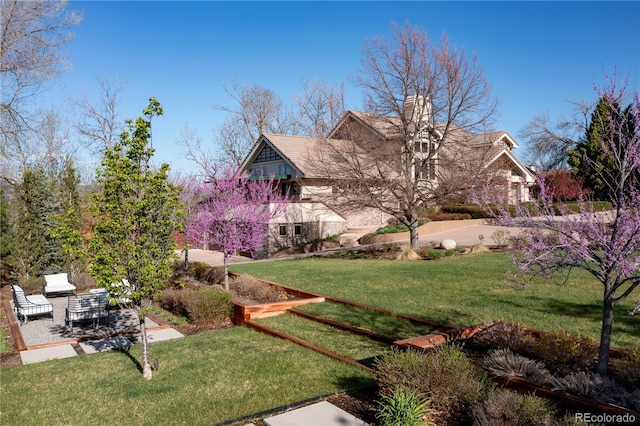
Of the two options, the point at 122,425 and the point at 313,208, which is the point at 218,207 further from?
the point at 313,208

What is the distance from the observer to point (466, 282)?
41.6ft

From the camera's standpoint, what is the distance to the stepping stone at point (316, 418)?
492 centimetres

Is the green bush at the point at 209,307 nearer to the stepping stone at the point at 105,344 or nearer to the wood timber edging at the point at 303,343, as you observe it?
the wood timber edging at the point at 303,343

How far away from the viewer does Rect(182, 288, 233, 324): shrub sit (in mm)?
11000

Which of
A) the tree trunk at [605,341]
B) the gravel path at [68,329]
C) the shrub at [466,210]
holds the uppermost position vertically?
the shrub at [466,210]

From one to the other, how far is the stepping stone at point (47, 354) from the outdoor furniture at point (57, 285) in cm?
615

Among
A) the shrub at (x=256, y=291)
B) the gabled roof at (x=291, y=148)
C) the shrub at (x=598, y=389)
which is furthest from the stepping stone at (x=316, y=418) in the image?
the gabled roof at (x=291, y=148)

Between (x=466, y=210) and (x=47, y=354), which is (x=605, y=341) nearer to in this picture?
(x=47, y=354)

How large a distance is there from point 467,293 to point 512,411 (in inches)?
290

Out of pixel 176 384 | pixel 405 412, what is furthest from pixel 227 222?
pixel 405 412

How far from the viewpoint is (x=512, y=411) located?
4270mm

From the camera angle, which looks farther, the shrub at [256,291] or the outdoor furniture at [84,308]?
the shrub at [256,291]

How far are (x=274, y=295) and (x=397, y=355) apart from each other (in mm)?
7126

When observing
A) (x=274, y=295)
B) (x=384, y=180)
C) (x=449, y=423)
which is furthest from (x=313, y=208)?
(x=449, y=423)
